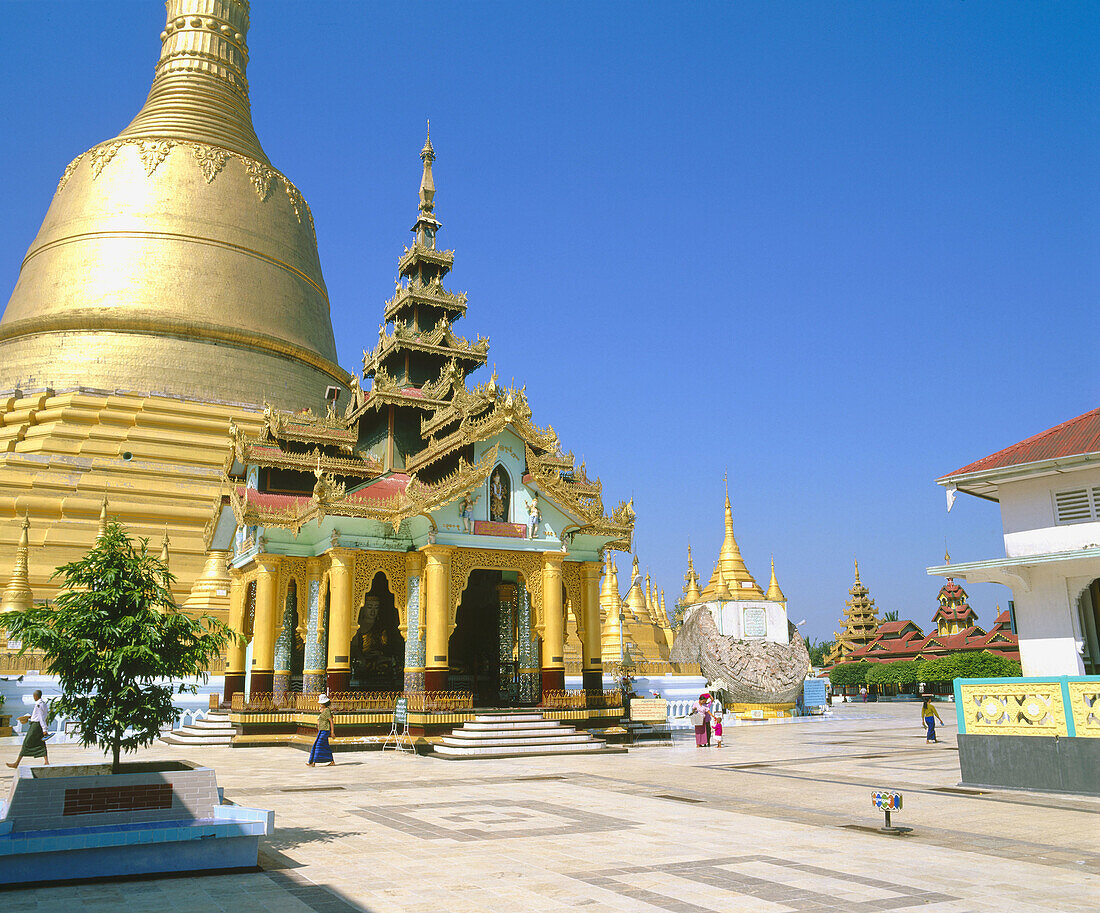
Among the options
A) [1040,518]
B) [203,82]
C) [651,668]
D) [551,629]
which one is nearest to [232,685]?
[551,629]

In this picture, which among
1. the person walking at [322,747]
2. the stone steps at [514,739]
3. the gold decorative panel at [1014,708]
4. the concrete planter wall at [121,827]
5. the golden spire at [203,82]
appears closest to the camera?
the concrete planter wall at [121,827]

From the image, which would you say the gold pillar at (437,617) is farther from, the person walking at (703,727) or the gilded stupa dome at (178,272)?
the gilded stupa dome at (178,272)

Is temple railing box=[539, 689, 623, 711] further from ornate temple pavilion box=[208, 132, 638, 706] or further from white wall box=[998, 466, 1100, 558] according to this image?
white wall box=[998, 466, 1100, 558]

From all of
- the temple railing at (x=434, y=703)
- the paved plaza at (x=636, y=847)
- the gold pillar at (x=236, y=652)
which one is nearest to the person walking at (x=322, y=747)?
the paved plaza at (x=636, y=847)

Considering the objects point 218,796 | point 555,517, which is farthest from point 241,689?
point 218,796

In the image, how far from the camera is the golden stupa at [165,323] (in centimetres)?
3400

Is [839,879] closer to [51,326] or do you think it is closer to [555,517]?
[555,517]

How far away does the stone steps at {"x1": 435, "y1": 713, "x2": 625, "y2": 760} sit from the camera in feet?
63.1

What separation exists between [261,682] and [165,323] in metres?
21.6

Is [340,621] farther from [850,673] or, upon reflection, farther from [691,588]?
[850,673]

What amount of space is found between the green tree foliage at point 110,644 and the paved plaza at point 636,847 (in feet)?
5.24

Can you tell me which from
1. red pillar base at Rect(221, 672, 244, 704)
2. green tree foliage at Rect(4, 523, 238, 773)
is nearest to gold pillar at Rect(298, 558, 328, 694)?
red pillar base at Rect(221, 672, 244, 704)

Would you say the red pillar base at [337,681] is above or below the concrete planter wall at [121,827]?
above

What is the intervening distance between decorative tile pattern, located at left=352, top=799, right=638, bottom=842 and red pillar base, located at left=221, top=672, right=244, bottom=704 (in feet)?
51.1
